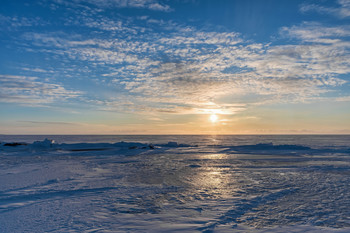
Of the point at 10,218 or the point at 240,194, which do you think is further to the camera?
the point at 240,194

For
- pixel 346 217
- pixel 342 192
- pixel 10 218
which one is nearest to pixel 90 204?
pixel 10 218

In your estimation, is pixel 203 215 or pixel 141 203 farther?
pixel 141 203

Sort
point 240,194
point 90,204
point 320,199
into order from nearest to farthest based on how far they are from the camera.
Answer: point 90,204 < point 320,199 < point 240,194

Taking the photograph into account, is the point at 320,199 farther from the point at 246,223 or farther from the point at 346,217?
the point at 246,223

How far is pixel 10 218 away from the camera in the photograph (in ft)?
19.9

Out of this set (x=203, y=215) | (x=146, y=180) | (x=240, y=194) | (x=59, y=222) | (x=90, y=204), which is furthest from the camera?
(x=146, y=180)

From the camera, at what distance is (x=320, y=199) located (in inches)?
311

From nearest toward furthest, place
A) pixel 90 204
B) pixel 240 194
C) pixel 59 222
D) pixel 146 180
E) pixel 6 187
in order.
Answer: pixel 59 222 → pixel 90 204 → pixel 240 194 → pixel 6 187 → pixel 146 180

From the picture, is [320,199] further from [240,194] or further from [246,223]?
[246,223]

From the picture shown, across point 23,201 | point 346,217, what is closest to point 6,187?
point 23,201

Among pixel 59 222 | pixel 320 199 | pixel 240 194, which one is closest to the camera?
pixel 59 222

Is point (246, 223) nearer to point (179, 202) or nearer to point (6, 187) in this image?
point (179, 202)

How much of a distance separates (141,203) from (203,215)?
227 centimetres

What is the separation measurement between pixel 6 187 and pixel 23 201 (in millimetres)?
2821
